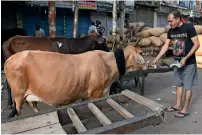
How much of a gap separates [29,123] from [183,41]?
Answer: 2768mm

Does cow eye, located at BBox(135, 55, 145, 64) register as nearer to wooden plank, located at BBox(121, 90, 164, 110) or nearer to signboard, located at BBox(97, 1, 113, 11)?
wooden plank, located at BBox(121, 90, 164, 110)

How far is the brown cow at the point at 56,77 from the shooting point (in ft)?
12.4

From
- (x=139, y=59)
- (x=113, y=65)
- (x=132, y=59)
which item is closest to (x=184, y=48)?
(x=139, y=59)

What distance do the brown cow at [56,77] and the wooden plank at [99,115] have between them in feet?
2.26

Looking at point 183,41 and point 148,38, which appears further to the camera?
point 148,38

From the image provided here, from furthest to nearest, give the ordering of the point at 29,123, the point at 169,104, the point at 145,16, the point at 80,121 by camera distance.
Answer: the point at 145,16 → the point at 169,104 → the point at 80,121 → the point at 29,123

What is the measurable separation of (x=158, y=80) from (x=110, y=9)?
942 centimetres

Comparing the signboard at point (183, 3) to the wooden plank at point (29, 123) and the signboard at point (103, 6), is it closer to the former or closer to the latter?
the signboard at point (103, 6)

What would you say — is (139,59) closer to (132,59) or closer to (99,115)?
(132,59)

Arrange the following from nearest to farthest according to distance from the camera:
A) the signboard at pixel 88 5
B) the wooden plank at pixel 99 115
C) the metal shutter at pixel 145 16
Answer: the wooden plank at pixel 99 115 < the signboard at pixel 88 5 < the metal shutter at pixel 145 16

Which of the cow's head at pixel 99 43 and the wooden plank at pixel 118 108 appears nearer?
the wooden plank at pixel 118 108

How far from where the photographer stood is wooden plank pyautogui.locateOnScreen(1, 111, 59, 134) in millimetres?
2691

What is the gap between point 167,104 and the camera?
17.9 feet

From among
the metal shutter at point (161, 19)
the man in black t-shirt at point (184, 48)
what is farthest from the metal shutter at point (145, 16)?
the man in black t-shirt at point (184, 48)
